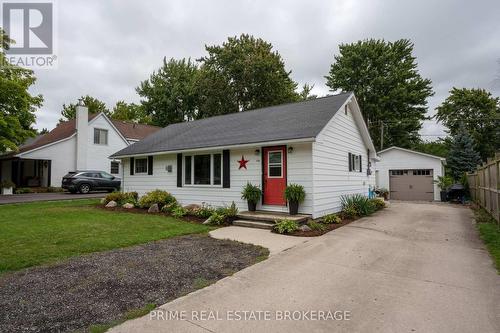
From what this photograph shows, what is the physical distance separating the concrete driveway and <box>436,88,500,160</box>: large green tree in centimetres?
2955

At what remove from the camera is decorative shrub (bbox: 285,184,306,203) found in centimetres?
856

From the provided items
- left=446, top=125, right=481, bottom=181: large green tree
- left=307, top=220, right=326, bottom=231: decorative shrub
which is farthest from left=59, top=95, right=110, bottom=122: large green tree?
left=446, top=125, right=481, bottom=181: large green tree

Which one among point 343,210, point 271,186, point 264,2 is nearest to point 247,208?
point 271,186

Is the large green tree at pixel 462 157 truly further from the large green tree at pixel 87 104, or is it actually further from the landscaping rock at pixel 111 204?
the large green tree at pixel 87 104

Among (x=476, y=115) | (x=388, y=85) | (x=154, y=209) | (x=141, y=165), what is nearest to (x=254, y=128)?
(x=154, y=209)

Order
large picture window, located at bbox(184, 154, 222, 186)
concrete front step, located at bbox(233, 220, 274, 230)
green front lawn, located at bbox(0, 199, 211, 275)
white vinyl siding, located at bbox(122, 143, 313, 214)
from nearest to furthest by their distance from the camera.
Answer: green front lawn, located at bbox(0, 199, 211, 275), concrete front step, located at bbox(233, 220, 274, 230), white vinyl siding, located at bbox(122, 143, 313, 214), large picture window, located at bbox(184, 154, 222, 186)

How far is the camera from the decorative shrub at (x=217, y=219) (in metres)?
8.91

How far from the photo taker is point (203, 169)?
11352 millimetres

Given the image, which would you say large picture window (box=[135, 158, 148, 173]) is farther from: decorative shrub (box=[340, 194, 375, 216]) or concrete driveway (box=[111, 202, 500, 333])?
concrete driveway (box=[111, 202, 500, 333])

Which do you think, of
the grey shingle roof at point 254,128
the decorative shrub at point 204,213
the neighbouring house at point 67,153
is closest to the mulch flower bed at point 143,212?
the decorative shrub at point 204,213

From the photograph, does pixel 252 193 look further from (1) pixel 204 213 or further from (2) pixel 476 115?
Result: (2) pixel 476 115

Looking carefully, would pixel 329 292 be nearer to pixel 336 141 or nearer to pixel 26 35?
pixel 336 141

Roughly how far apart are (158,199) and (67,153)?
15308mm

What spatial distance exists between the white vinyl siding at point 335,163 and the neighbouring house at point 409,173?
8.30 metres
